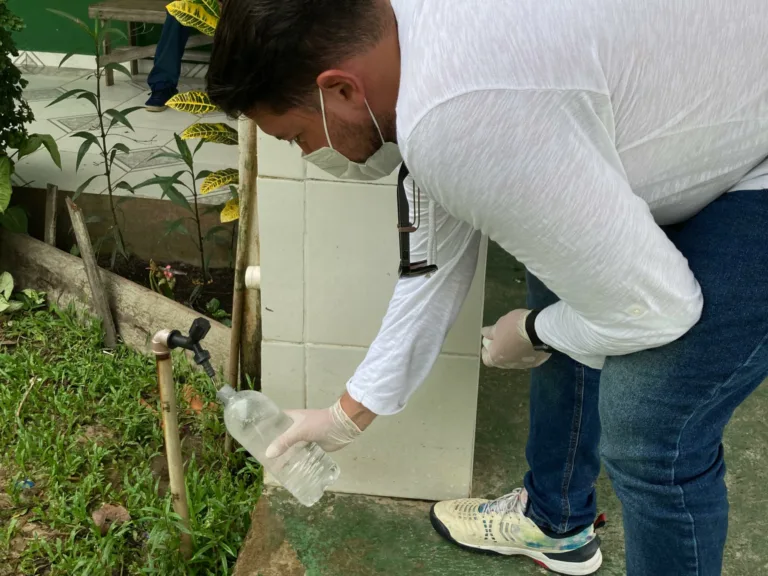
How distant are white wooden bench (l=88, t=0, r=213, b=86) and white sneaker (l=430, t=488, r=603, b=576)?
429 cm

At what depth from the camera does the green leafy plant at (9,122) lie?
277 cm

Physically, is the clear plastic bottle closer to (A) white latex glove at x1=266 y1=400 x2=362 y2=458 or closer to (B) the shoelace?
(A) white latex glove at x1=266 y1=400 x2=362 y2=458

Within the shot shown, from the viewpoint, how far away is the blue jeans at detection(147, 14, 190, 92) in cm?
504

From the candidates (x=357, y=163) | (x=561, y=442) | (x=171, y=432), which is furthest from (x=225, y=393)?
(x=561, y=442)

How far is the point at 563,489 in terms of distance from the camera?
1.71 metres

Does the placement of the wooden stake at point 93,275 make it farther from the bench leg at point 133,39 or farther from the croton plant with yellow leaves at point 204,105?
the bench leg at point 133,39

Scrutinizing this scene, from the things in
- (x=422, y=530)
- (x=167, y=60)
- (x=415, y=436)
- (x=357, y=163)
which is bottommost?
(x=422, y=530)

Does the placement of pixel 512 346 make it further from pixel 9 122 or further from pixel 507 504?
pixel 9 122

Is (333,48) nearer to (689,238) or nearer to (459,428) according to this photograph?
(689,238)

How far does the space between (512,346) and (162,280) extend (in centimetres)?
166

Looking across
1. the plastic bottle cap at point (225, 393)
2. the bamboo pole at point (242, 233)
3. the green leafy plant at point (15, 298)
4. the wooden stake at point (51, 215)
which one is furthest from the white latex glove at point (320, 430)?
the wooden stake at point (51, 215)

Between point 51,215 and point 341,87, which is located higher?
point 341,87

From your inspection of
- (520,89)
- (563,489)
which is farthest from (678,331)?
(563,489)

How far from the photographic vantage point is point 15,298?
9.44 ft
